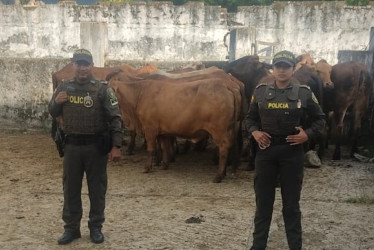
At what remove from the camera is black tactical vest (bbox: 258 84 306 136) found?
4555 millimetres

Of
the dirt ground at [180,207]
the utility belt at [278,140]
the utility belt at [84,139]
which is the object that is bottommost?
the dirt ground at [180,207]

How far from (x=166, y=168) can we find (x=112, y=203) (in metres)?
2.07

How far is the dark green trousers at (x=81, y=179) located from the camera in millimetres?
5102

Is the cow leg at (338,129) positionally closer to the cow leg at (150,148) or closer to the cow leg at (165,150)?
the cow leg at (165,150)

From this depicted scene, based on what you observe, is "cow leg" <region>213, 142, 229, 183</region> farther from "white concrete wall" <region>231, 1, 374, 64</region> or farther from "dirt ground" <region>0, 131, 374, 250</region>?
"white concrete wall" <region>231, 1, 374, 64</region>

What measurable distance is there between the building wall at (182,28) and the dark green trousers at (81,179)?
13677 millimetres

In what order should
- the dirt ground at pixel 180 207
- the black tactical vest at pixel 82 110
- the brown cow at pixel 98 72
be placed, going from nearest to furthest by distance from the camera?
1. the black tactical vest at pixel 82 110
2. the dirt ground at pixel 180 207
3. the brown cow at pixel 98 72

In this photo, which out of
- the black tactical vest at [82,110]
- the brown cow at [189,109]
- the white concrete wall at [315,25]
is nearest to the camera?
the black tactical vest at [82,110]

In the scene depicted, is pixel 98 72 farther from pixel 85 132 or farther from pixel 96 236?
pixel 96 236

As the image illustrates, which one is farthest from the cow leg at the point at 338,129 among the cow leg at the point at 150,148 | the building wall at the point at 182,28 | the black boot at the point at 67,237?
the building wall at the point at 182,28

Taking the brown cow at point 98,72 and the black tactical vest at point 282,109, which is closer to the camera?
the black tactical vest at point 282,109

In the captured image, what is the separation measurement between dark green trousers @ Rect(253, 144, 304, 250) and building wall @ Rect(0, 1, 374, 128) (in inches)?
552

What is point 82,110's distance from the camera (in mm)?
5078

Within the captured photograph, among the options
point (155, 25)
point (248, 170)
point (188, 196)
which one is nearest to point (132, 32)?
point (155, 25)
